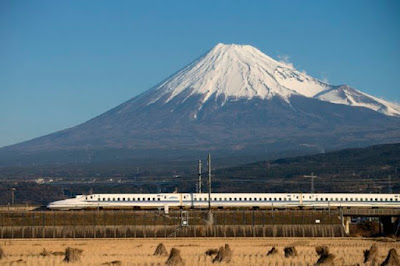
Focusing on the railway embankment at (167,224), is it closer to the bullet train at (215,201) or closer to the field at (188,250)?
the field at (188,250)

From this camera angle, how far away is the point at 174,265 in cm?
5228

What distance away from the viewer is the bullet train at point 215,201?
109 metres

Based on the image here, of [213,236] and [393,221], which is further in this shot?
[393,221]

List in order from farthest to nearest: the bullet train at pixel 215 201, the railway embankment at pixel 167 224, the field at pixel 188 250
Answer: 1. the bullet train at pixel 215 201
2. the railway embankment at pixel 167 224
3. the field at pixel 188 250

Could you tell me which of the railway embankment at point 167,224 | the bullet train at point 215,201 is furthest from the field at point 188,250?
the bullet train at point 215,201

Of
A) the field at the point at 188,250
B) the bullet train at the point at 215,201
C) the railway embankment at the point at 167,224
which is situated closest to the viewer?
the field at the point at 188,250

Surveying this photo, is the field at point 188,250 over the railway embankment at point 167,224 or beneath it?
beneath

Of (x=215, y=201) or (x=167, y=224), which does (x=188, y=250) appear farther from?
(x=215, y=201)

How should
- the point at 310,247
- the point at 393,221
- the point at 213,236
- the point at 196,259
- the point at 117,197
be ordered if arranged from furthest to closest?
1. the point at 117,197
2. the point at 393,221
3. the point at 213,236
4. the point at 310,247
5. the point at 196,259

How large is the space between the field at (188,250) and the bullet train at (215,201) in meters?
31.9

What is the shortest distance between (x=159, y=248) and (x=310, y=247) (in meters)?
10.6

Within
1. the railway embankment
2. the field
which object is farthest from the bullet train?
the field

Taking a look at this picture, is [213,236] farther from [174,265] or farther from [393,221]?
[174,265]

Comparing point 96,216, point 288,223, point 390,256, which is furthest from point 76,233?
point 390,256
